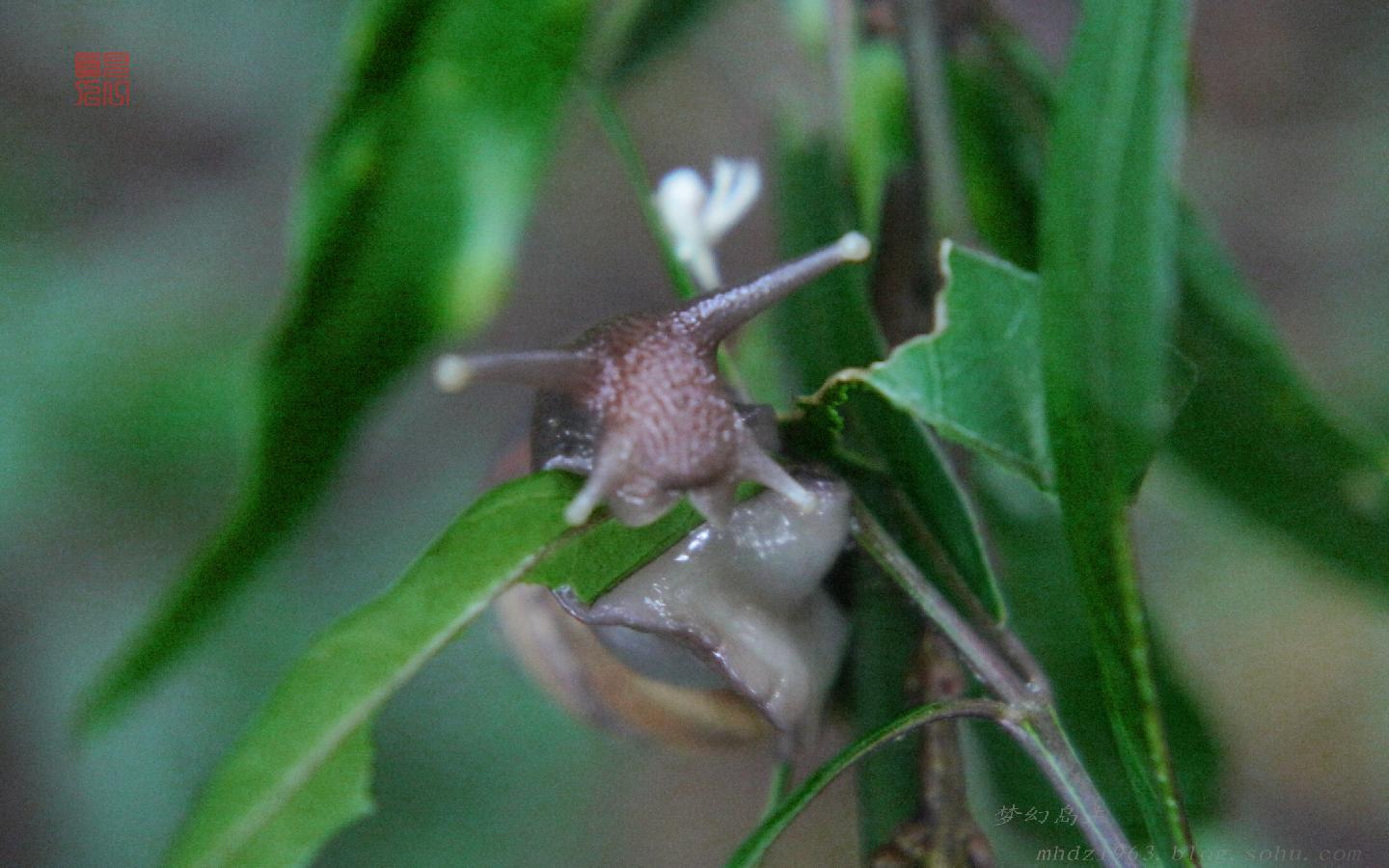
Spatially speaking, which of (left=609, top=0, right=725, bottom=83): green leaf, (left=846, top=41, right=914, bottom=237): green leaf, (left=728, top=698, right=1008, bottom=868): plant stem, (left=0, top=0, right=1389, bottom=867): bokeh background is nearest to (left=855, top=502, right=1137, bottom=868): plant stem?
(left=728, top=698, right=1008, bottom=868): plant stem

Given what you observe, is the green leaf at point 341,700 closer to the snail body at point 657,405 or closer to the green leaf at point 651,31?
the snail body at point 657,405

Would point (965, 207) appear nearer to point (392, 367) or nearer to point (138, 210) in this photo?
point (392, 367)

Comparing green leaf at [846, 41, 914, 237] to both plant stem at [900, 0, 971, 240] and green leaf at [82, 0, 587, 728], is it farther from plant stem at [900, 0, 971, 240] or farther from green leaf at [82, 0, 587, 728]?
green leaf at [82, 0, 587, 728]

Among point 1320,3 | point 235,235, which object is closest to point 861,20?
point 235,235

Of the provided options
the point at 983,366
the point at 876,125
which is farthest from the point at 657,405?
the point at 876,125

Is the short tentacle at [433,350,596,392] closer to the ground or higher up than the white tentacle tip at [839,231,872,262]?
higher up

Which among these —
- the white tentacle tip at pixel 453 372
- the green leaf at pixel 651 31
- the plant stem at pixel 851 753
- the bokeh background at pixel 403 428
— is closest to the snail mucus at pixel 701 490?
the white tentacle tip at pixel 453 372
